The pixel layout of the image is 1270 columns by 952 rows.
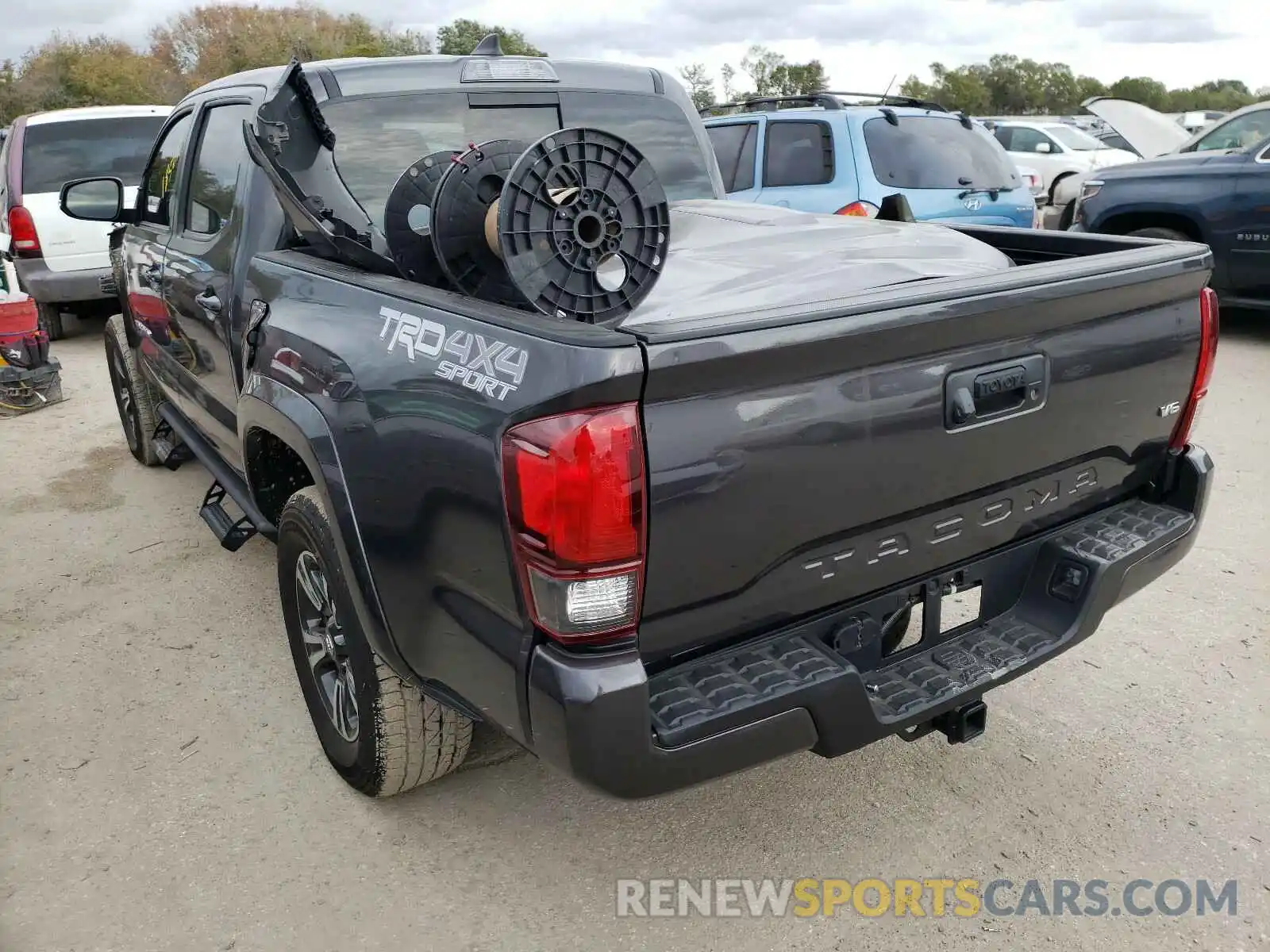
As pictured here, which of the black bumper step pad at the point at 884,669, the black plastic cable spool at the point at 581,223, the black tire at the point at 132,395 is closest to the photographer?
the black bumper step pad at the point at 884,669

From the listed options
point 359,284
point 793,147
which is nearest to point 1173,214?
point 793,147

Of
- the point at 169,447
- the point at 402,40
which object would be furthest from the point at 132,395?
the point at 402,40

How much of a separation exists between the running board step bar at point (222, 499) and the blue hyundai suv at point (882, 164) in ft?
14.8

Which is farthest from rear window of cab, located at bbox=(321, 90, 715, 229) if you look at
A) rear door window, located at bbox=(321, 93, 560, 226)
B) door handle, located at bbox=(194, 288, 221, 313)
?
door handle, located at bbox=(194, 288, 221, 313)

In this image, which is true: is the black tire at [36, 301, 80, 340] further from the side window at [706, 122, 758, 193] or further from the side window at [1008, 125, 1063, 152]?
the side window at [1008, 125, 1063, 152]

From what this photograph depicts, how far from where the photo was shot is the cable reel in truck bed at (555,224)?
209 cm

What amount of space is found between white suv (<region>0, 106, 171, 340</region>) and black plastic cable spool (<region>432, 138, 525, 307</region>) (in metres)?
6.67

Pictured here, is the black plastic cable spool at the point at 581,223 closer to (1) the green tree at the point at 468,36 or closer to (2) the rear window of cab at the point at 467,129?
(2) the rear window of cab at the point at 467,129

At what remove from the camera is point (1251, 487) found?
195 inches

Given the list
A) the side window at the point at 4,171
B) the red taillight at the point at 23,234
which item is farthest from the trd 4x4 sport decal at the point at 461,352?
the side window at the point at 4,171

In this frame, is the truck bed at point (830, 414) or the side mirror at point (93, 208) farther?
the side mirror at point (93, 208)

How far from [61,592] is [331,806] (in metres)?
2.12

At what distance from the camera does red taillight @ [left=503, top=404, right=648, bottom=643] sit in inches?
69.8

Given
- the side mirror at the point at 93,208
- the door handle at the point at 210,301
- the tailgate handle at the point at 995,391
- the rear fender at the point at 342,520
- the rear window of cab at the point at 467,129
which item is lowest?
the rear fender at the point at 342,520
